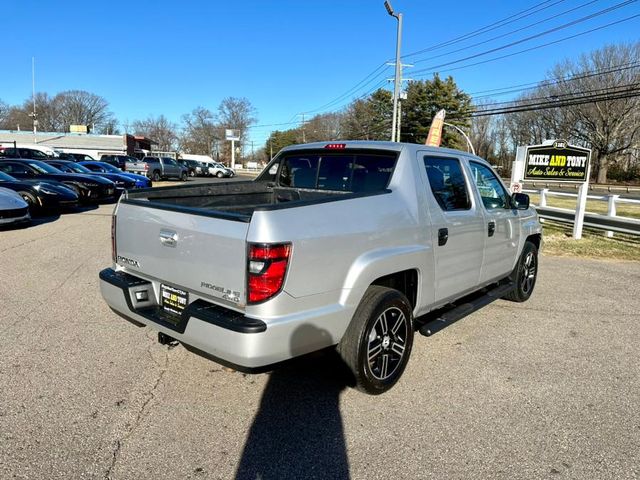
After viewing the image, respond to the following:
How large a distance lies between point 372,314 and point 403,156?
135 cm

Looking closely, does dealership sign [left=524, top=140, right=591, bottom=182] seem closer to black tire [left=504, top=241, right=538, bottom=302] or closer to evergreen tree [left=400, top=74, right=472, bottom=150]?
black tire [left=504, top=241, right=538, bottom=302]

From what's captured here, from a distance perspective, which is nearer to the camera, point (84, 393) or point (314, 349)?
point (314, 349)

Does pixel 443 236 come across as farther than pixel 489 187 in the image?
No

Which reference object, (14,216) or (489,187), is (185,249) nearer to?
(489,187)

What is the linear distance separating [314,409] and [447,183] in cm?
230

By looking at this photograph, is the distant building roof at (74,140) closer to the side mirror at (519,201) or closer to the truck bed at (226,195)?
the truck bed at (226,195)

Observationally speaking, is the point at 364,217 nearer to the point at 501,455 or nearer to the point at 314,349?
the point at 314,349

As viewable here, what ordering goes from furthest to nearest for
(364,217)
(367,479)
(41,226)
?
(41,226) < (364,217) < (367,479)

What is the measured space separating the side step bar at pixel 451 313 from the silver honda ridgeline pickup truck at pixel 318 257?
2cm

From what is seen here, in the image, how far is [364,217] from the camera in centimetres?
319

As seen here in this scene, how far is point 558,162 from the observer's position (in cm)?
1192

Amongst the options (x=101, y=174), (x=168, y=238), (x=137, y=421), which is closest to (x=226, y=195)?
(x=168, y=238)

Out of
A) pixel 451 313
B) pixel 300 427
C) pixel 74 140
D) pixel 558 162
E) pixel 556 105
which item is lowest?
pixel 300 427

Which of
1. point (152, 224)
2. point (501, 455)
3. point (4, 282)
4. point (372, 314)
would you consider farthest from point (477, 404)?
point (4, 282)
